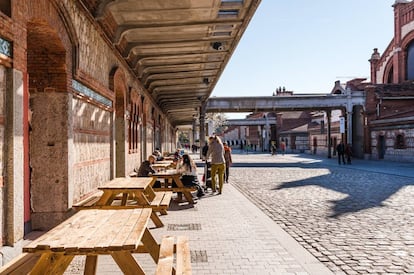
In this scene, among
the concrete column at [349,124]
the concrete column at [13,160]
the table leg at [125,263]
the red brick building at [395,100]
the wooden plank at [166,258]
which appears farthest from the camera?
the concrete column at [349,124]

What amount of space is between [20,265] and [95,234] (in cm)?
90

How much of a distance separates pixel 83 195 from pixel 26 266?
A: 12.2 ft

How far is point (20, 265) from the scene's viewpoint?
3.48 meters

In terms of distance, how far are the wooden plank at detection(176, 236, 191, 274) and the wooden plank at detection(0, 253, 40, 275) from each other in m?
1.38

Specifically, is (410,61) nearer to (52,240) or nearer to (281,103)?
(281,103)

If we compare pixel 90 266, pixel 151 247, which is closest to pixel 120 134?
pixel 151 247

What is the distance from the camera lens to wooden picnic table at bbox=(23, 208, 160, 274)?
110 inches

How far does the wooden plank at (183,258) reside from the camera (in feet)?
10.8

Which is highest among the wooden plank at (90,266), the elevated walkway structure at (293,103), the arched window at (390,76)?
the arched window at (390,76)

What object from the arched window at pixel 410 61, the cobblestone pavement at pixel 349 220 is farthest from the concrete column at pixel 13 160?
the arched window at pixel 410 61

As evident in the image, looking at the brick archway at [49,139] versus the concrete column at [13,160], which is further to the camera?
the brick archway at [49,139]

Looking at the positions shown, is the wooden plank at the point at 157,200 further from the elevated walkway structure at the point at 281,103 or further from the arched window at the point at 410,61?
the arched window at the point at 410,61

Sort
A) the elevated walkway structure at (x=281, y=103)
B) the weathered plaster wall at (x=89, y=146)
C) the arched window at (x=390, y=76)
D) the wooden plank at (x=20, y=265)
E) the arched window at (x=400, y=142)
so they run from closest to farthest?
the wooden plank at (x=20, y=265), the weathered plaster wall at (x=89, y=146), the arched window at (x=400, y=142), the elevated walkway structure at (x=281, y=103), the arched window at (x=390, y=76)

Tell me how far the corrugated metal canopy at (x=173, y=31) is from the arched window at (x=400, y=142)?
19.7m
